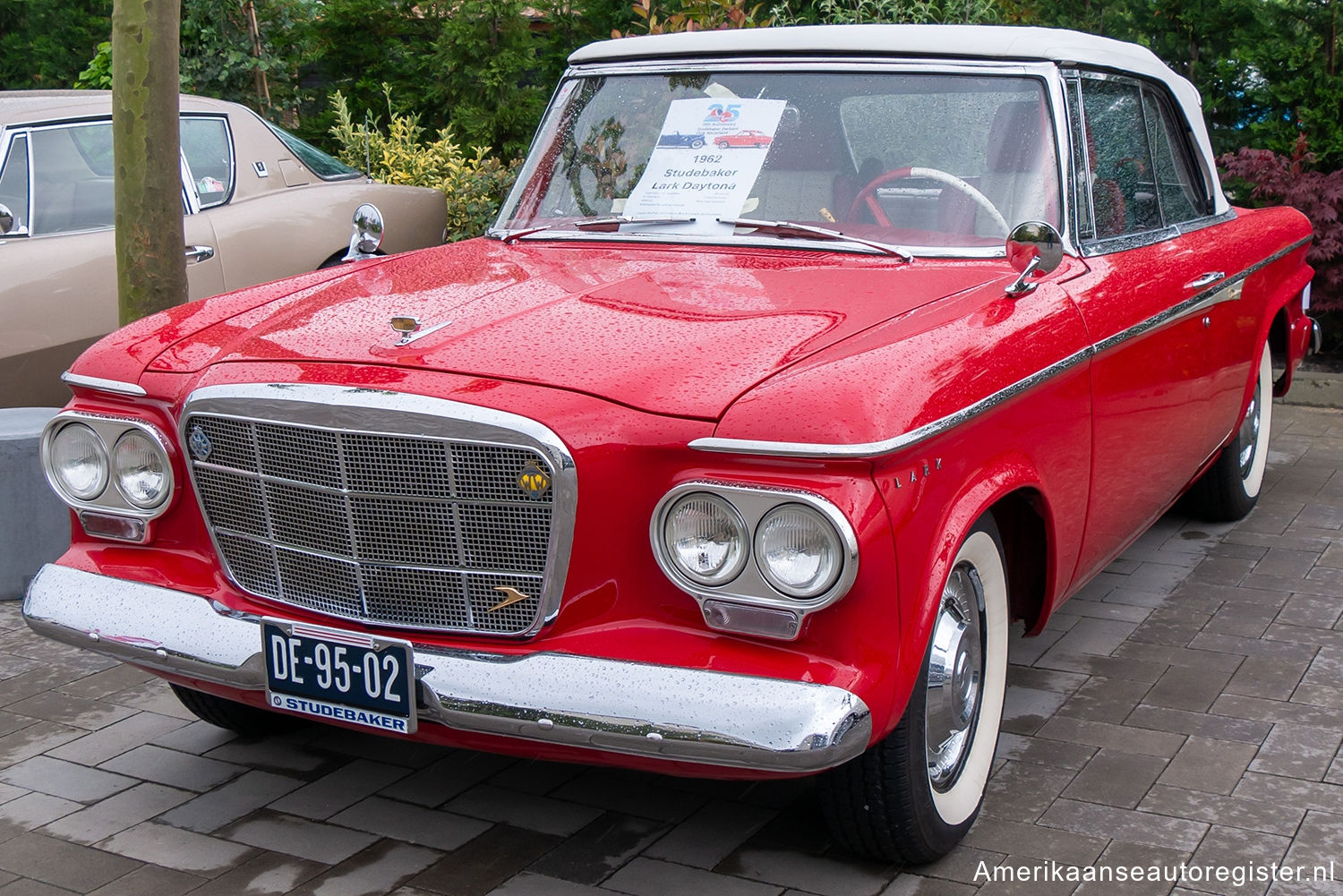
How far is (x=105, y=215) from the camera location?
21.7ft

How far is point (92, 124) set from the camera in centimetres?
668

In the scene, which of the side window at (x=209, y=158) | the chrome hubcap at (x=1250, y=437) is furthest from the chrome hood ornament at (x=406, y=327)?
the side window at (x=209, y=158)

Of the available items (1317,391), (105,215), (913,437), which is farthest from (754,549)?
(1317,391)

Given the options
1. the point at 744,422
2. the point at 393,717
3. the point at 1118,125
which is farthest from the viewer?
the point at 1118,125

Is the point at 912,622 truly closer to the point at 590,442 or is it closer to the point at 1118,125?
the point at 590,442

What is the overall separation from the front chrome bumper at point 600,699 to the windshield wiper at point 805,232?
1472 mm

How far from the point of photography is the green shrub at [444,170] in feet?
31.3

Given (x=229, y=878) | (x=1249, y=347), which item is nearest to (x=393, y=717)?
(x=229, y=878)

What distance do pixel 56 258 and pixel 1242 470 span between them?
5.35m

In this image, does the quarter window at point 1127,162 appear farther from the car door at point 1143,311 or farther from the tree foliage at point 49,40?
the tree foliage at point 49,40

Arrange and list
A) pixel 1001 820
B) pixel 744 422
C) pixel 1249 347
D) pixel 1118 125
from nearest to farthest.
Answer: pixel 744 422
pixel 1001 820
pixel 1118 125
pixel 1249 347

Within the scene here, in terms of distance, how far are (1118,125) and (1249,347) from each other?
1203 mm

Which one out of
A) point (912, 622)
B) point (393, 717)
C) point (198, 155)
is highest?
point (198, 155)

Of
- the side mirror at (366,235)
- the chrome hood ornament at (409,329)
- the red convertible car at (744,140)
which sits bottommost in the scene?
the chrome hood ornament at (409,329)
